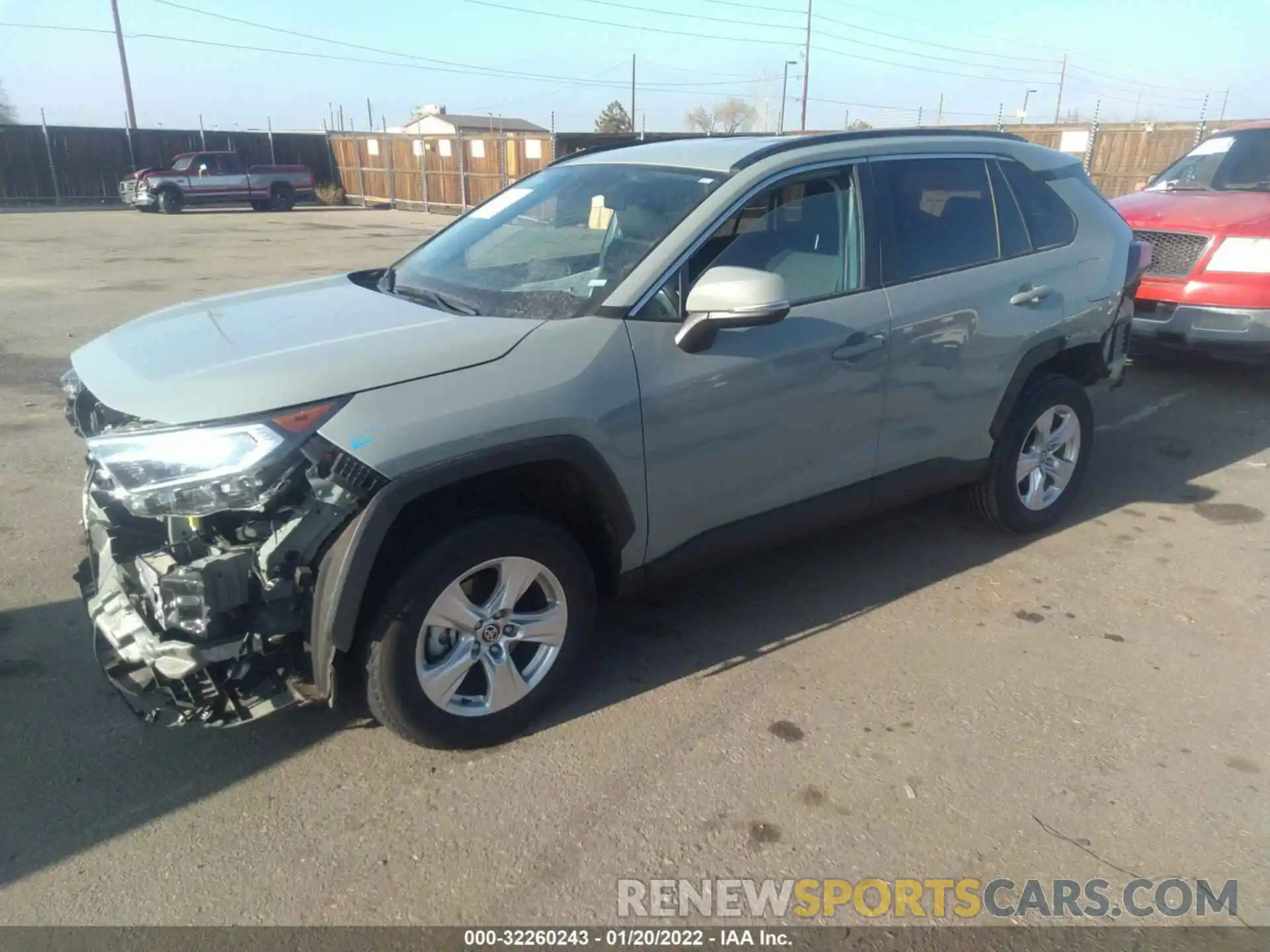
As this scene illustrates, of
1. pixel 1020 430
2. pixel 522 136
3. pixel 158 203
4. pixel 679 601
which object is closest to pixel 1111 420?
pixel 1020 430

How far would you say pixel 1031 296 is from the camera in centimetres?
423

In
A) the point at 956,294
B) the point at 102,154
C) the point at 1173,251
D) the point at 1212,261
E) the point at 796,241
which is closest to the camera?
the point at 796,241

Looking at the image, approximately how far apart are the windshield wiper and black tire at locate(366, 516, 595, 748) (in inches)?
31.9

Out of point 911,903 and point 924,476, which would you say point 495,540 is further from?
point 924,476

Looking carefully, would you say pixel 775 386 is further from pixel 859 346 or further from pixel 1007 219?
pixel 1007 219

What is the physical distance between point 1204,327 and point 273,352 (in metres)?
6.75

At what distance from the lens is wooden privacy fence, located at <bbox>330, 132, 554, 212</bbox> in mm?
24078

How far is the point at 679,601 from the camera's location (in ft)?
13.3

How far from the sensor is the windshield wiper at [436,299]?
129 inches

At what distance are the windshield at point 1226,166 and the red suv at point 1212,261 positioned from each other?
1 cm

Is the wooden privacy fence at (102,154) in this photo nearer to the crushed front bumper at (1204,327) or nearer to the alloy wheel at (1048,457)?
the crushed front bumper at (1204,327)

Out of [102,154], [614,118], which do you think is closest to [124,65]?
[102,154]

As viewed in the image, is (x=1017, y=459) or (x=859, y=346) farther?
(x=1017, y=459)

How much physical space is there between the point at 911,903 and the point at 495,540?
156cm
